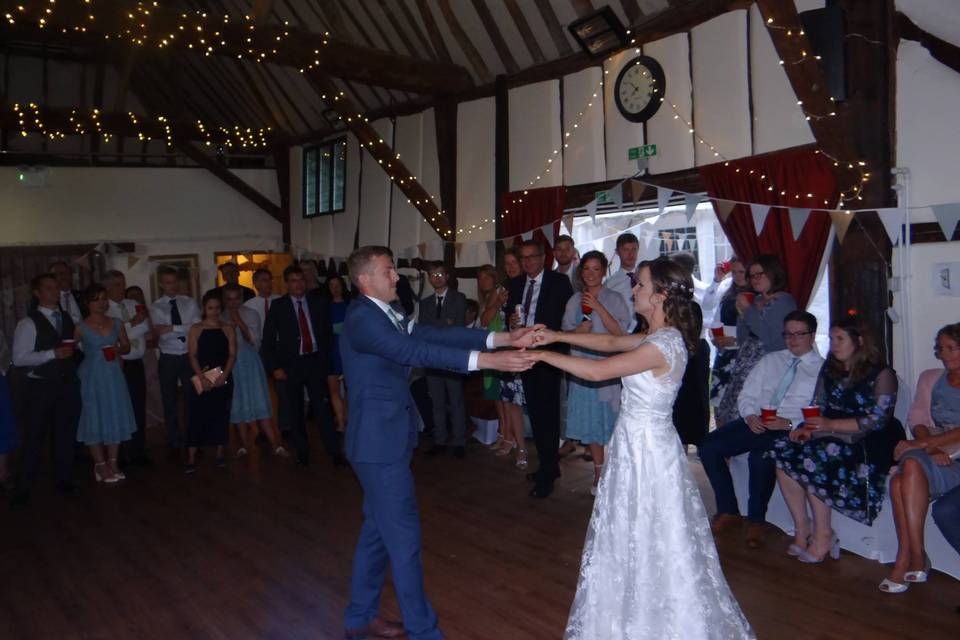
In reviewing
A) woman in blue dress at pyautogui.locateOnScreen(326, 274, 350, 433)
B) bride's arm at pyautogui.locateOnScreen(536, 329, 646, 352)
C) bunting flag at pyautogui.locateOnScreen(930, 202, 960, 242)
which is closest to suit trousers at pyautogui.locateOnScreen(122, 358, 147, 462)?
woman in blue dress at pyautogui.locateOnScreen(326, 274, 350, 433)

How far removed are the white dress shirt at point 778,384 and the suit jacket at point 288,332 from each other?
3266 millimetres

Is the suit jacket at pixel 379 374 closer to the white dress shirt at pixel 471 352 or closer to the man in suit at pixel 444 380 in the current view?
the white dress shirt at pixel 471 352

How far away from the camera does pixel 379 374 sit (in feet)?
9.81

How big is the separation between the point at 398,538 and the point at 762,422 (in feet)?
7.18

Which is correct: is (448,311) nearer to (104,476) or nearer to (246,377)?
(246,377)

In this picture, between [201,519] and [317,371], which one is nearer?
[201,519]

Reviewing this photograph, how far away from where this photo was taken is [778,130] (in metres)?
5.76

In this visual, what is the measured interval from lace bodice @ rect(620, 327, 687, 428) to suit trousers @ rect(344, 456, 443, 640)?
923mm

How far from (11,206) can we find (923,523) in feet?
39.5

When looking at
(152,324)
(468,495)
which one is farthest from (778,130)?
(152,324)

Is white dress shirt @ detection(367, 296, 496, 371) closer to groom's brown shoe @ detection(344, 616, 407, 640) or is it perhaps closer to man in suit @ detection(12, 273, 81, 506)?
groom's brown shoe @ detection(344, 616, 407, 640)

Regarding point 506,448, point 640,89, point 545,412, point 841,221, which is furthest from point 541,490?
point 640,89

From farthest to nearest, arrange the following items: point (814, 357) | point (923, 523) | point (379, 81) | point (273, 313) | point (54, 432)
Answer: point (379, 81) < point (273, 313) < point (54, 432) < point (814, 357) < point (923, 523)

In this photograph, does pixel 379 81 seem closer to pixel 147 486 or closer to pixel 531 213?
pixel 531 213
